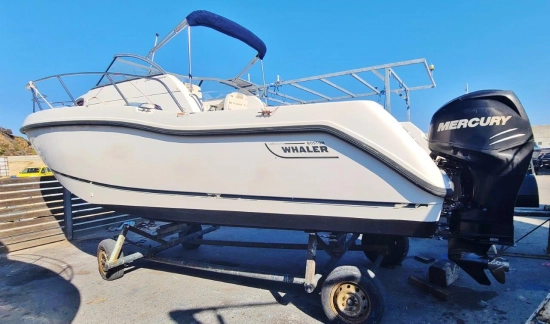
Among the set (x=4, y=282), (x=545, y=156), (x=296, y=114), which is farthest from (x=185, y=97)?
(x=545, y=156)

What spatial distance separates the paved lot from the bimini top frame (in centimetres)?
227

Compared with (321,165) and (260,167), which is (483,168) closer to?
(321,165)

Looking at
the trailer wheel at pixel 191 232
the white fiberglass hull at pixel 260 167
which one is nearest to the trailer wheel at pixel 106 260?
the white fiberglass hull at pixel 260 167

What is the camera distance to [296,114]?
7.74 feet

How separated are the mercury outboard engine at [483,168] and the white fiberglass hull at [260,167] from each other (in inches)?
11.4

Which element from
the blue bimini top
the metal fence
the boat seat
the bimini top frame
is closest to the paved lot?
the metal fence

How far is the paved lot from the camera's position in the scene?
96.3 inches

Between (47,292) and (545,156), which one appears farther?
(545,156)

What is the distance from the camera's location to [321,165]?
2318 mm

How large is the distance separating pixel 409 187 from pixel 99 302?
2870 millimetres

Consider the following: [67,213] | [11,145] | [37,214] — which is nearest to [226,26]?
[67,213]

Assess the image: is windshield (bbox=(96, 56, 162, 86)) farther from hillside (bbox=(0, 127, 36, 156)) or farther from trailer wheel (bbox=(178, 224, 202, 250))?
hillside (bbox=(0, 127, 36, 156))

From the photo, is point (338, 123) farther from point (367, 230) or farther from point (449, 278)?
point (449, 278)

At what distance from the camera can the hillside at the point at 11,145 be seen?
2731 centimetres
